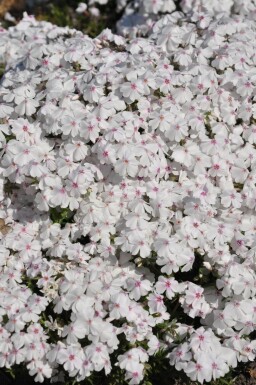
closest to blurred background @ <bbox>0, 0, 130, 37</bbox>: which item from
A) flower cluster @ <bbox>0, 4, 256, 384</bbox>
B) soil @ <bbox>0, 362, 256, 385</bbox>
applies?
flower cluster @ <bbox>0, 4, 256, 384</bbox>

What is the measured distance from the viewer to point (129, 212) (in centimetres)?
443

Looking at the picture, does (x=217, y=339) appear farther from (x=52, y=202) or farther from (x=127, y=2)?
(x=127, y=2)

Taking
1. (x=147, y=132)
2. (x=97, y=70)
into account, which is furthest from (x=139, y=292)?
(x=97, y=70)

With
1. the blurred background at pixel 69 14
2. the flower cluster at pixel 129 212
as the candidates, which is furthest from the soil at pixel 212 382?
the blurred background at pixel 69 14

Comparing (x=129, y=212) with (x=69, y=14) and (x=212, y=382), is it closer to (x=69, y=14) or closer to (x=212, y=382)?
(x=212, y=382)

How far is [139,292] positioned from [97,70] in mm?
1804

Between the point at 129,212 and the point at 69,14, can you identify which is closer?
the point at 129,212

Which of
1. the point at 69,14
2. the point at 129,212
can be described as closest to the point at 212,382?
the point at 129,212

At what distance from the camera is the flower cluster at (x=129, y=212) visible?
159 inches

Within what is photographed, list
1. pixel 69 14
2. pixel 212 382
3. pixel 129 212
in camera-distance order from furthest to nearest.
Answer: pixel 69 14 < pixel 129 212 < pixel 212 382

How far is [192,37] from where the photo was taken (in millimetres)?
5141

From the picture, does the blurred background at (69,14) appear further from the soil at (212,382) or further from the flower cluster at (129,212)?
the soil at (212,382)

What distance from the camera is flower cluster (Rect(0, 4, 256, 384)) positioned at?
403cm

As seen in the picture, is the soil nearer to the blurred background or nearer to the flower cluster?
the flower cluster
